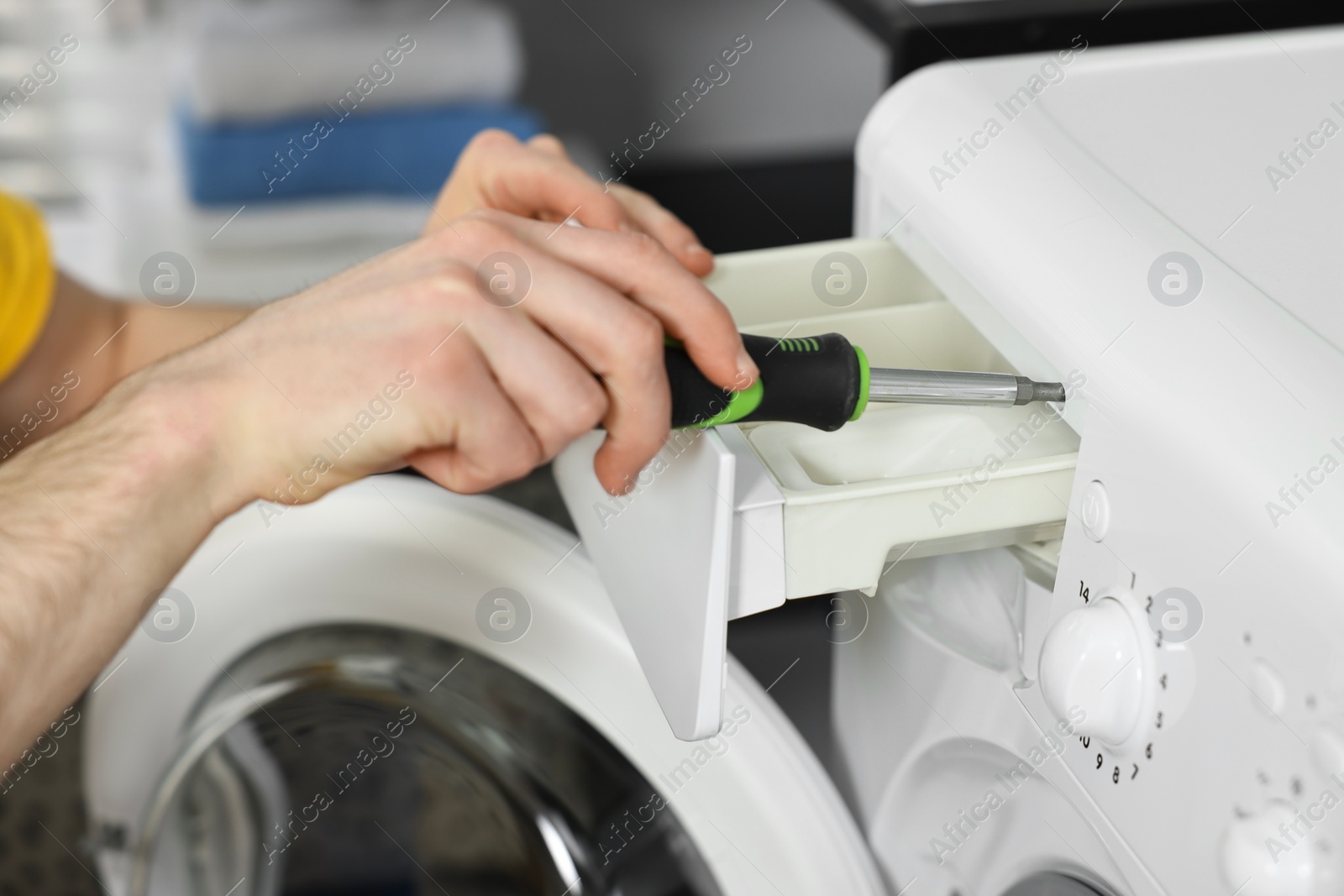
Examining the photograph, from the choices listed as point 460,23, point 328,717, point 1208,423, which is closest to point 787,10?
point 460,23

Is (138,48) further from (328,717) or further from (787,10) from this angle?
(328,717)

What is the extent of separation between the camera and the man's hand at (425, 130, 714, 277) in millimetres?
502

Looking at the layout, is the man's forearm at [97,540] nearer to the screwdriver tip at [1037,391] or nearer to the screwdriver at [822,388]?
the screwdriver at [822,388]

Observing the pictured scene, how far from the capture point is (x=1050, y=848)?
42cm

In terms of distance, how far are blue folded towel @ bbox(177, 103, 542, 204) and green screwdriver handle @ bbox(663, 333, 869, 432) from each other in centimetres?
69

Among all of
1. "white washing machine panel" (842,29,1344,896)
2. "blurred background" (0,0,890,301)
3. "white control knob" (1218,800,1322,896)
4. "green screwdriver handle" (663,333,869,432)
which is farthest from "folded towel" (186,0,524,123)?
"white control knob" (1218,800,1322,896)

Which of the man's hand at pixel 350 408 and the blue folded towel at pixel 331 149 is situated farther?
the blue folded towel at pixel 331 149

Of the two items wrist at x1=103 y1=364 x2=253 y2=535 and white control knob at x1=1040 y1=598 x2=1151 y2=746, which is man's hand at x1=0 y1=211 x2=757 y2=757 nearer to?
wrist at x1=103 y1=364 x2=253 y2=535

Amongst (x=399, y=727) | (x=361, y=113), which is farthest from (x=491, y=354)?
(x=361, y=113)

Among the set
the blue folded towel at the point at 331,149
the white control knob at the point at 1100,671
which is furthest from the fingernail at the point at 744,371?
the blue folded towel at the point at 331,149

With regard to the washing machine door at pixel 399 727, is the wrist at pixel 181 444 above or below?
above

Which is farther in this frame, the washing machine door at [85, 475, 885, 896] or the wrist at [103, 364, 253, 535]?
the washing machine door at [85, 475, 885, 896]

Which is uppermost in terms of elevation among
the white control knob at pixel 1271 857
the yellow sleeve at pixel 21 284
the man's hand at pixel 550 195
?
the yellow sleeve at pixel 21 284

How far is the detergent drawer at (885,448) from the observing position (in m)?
0.36
